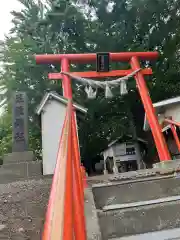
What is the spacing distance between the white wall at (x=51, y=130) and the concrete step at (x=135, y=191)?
5.29 meters

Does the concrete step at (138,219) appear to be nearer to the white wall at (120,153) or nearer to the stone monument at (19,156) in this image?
the stone monument at (19,156)

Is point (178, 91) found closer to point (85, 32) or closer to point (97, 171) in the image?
point (85, 32)

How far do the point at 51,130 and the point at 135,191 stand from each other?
20.5ft

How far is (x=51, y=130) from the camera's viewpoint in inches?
361

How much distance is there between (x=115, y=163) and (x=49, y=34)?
774cm

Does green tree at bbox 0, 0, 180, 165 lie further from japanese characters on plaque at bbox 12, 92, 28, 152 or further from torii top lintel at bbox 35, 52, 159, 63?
japanese characters on plaque at bbox 12, 92, 28, 152

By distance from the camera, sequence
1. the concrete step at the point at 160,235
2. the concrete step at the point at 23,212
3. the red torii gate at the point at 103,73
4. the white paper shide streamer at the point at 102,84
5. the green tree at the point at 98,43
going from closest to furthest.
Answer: the concrete step at the point at 160,235
the concrete step at the point at 23,212
the red torii gate at the point at 103,73
the white paper shide streamer at the point at 102,84
the green tree at the point at 98,43

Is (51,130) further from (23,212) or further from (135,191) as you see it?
(135,191)

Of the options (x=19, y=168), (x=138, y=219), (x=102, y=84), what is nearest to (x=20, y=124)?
(x=19, y=168)

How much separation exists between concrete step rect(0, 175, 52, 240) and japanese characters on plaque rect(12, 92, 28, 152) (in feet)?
11.4

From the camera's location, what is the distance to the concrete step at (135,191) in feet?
10.1

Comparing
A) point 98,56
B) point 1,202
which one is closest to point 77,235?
point 1,202

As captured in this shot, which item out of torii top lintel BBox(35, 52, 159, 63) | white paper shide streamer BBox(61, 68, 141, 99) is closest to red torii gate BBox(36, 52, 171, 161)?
torii top lintel BBox(35, 52, 159, 63)

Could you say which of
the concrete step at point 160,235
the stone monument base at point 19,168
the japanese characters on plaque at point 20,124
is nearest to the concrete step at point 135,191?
the concrete step at point 160,235
